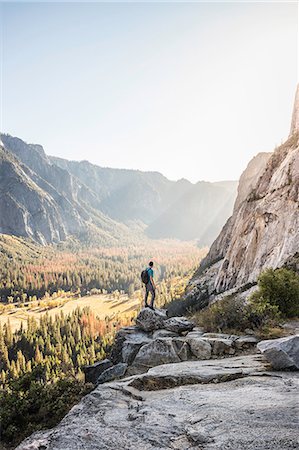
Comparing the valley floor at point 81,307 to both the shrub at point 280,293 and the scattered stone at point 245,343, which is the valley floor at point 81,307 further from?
the scattered stone at point 245,343

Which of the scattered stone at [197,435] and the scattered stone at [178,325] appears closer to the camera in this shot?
the scattered stone at [197,435]

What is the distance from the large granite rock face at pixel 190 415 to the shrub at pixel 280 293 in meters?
5.59

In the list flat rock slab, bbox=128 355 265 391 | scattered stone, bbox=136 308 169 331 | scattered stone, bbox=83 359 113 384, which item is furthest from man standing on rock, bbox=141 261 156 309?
flat rock slab, bbox=128 355 265 391

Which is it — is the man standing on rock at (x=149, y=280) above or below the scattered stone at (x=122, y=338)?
Result: above

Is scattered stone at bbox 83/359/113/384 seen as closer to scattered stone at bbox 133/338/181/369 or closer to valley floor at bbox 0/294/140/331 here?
scattered stone at bbox 133/338/181/369

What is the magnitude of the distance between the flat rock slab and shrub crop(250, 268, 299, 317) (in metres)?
4.65

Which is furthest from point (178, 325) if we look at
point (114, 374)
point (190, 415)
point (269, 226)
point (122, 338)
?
point (269, 226)

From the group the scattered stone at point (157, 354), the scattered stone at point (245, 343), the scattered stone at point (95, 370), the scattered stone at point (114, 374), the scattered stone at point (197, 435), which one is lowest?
the scattered stone at point (95, 370)

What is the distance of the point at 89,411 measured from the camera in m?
8.30

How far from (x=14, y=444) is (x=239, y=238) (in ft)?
108

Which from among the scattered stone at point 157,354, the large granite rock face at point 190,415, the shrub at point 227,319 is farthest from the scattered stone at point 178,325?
the large granite rock face at point 190,415

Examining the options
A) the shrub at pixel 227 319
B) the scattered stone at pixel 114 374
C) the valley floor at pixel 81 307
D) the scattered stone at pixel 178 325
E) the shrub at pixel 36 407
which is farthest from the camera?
Result: the valley floor at pixel 81 307

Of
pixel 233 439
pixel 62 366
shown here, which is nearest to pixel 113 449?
pixel 233 439

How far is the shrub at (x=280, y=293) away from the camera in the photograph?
577 inches
